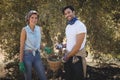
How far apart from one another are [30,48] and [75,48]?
109 centimetres

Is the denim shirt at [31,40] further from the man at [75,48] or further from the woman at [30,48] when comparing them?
the man at [75,48]

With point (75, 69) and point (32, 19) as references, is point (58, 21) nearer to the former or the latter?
point (32, 19)

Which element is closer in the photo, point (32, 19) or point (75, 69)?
point (75, 69)

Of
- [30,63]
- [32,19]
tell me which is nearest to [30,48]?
[30,63]

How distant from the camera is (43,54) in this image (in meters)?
9.46

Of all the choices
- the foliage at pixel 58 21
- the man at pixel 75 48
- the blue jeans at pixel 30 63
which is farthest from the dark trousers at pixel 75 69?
the foliage at pixel 58 21

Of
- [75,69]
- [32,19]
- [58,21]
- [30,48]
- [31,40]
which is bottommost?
[75,69]

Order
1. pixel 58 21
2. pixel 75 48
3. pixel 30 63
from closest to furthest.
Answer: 1. pixel 75 48
2. pixel 30 63
3. pixel 58 21

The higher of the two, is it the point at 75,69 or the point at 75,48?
the point at 75,48

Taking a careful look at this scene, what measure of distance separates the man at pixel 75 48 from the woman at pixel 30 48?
779mm

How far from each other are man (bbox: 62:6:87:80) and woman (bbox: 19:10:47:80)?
0.78 meters

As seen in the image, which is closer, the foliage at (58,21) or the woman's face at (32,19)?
the woman's face at (32,19)

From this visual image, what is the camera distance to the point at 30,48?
5969 mm

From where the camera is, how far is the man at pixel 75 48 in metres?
5.23
